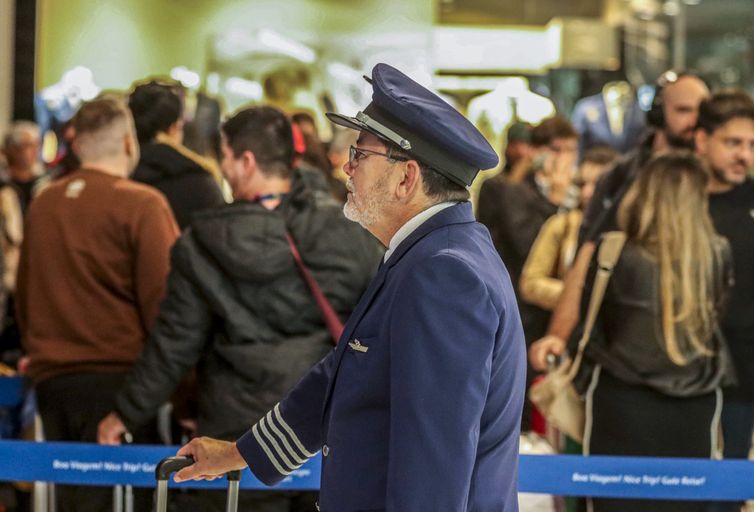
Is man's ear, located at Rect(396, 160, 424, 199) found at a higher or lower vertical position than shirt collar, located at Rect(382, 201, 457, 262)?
higher

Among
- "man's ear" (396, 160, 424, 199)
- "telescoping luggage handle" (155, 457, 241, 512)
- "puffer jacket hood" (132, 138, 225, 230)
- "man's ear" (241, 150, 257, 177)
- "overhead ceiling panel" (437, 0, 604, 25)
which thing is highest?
"man's ear" (396, 160, 424, 199)

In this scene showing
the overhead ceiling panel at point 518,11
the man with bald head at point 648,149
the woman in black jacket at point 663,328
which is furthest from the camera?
the overhead ceiling panel at point 518,11

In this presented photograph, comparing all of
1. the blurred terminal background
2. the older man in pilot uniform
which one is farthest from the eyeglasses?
the blurred terminal background

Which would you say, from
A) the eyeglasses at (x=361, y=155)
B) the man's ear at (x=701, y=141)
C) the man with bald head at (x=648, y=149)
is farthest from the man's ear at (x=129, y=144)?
the eyeglasses at (x=361, y=155)

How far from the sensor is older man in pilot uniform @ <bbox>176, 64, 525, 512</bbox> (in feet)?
7.76

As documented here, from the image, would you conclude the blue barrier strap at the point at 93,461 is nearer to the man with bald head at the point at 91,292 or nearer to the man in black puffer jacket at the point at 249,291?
the man in black puffer jacket at the point at 249,291

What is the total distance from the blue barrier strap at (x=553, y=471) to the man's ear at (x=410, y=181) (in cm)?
183

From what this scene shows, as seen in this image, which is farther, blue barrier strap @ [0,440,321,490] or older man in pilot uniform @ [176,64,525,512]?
blue barrier strap @ [0,440,321,490]

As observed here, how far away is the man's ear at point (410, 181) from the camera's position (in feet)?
8.41

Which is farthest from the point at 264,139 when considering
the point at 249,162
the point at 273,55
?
the point at 273,55

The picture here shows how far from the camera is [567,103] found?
1248cm

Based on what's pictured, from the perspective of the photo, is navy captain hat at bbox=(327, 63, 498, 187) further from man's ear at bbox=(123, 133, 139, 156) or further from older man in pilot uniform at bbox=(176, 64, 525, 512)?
man's ear at bbox=(123, 133, 139, 156)

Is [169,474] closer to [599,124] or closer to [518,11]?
[599,124]

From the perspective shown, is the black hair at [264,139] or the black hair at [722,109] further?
the black hair at [722,109]
